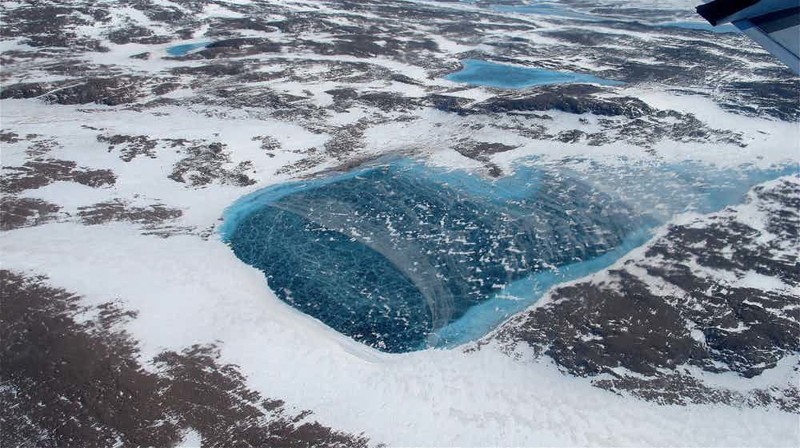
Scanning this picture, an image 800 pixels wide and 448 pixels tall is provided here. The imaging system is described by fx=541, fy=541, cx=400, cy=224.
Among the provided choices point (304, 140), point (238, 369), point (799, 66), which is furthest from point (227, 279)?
point (799, 66)

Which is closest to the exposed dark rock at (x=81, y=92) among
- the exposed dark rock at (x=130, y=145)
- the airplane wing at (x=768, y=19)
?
the exposed dark rock at (x=130, y=145)

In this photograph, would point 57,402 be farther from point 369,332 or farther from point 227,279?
point 369,332

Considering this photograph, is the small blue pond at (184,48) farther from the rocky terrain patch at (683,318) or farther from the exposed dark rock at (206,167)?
the rocky terrain patch at (683,318)

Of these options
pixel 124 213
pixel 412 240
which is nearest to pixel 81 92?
pixel 124 213

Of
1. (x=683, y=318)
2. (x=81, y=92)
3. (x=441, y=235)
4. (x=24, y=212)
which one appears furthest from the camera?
(x=81, y=92)

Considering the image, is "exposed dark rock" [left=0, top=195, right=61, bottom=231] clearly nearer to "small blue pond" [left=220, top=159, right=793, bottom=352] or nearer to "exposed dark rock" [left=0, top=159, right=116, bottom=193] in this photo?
"exposed dark rock" [left=0, top=159, right=116, bottom=193]

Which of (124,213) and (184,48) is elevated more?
(184,48)

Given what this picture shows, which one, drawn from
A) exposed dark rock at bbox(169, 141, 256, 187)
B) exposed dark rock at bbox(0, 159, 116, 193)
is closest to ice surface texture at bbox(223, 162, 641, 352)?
exposed dark rock at bbox(169, 141, 256, 187)

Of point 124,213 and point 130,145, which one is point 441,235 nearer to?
point 124,213
